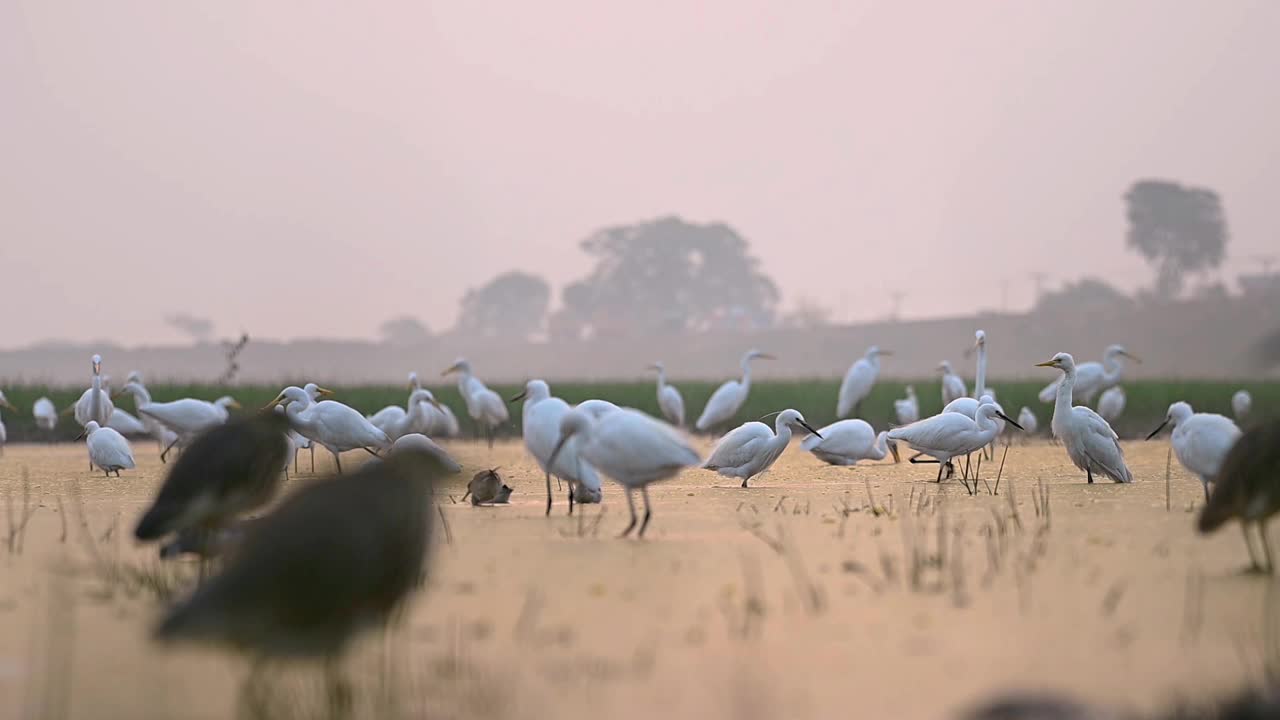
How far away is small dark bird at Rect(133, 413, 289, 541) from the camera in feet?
18.8

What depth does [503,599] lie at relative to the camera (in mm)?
5965

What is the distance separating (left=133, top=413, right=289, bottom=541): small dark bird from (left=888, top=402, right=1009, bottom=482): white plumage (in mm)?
7030

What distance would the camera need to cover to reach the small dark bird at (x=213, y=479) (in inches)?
225

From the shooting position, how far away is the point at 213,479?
18.7 ft

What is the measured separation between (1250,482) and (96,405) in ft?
47.2

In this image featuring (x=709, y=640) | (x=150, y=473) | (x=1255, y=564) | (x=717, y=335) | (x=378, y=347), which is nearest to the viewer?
(x=709, y=640)

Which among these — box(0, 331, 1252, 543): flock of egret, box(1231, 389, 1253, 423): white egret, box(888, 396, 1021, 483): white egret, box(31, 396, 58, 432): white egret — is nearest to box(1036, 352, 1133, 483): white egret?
box(0, 331, 1252, 543): flock of egret

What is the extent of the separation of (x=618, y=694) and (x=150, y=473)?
11.1 meters

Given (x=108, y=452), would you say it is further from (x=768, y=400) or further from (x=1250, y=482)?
(x=768, y=400)

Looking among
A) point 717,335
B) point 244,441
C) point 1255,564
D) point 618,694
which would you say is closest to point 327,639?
point 618,694

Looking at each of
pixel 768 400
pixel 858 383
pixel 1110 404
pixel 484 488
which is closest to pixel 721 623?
pixel 484 488

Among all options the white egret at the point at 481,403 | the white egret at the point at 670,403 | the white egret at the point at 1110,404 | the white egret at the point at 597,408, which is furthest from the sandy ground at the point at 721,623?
the white egret at the point at 670,403

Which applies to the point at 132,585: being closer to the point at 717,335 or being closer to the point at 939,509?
the point at 939,509

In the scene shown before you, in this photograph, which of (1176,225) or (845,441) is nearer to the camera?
(845,441)
